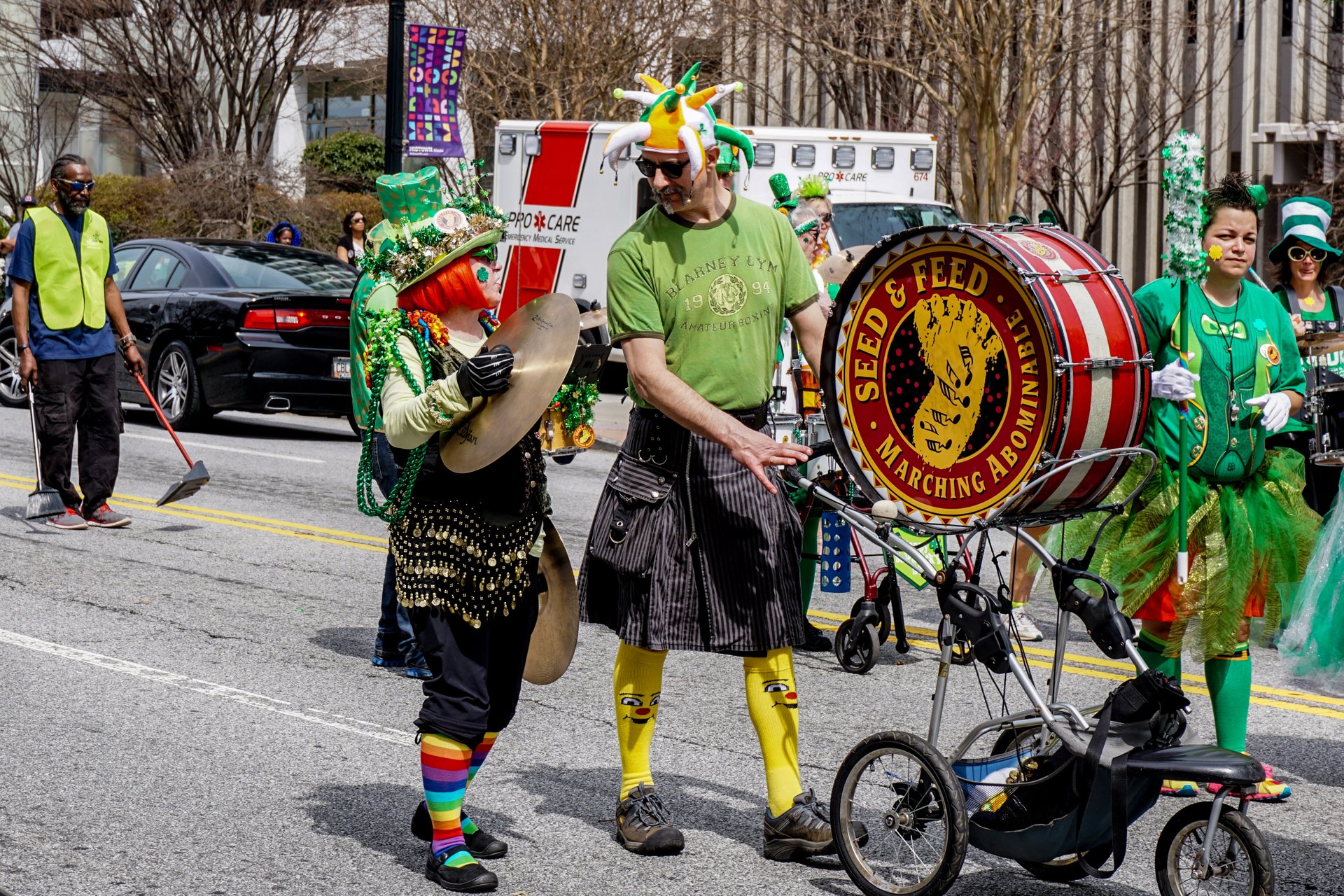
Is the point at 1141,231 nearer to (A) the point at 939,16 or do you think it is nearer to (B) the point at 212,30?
(A) the point at 939,16

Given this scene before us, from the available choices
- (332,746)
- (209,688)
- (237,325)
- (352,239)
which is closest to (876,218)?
(352,239)

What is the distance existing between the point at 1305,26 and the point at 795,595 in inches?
822

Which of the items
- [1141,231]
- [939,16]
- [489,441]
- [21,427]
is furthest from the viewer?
[1141,231]

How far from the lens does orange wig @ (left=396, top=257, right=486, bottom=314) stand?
443cm

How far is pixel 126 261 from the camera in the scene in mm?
15641

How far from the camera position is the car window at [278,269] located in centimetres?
1494

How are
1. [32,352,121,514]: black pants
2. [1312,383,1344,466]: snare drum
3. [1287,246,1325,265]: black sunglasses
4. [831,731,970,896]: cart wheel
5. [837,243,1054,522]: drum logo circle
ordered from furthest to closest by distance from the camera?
[32,352,121,514]: black pants, [1287,246,1325,265]: black sunglasses, [1312,383,1344,466]: snare drum, [831,731,970,896]: cart wheel, [837,243,1054,522]: drum logo circle

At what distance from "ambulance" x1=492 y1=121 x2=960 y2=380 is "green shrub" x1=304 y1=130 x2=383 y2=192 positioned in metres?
22.3

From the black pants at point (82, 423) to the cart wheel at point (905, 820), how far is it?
681 cm

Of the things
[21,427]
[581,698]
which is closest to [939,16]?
[21,427]

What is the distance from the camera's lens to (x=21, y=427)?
15359mm

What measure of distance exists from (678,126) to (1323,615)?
92.9 inches

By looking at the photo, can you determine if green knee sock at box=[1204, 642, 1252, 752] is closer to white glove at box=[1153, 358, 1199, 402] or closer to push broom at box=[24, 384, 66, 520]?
white glove at box=[1153, 358, 1199, 402]

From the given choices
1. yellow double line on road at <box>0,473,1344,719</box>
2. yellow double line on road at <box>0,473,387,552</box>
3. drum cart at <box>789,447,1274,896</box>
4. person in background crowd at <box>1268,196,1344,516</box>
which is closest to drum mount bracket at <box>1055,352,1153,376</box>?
drum cart at <box>789,447,1274,896</box>
